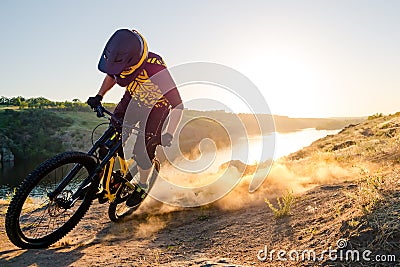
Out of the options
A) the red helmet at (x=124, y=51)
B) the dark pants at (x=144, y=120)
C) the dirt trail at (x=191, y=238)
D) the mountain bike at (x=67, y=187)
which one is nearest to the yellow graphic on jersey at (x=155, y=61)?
the red helmet at (x=124, y=51)

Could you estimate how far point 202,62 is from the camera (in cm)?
594

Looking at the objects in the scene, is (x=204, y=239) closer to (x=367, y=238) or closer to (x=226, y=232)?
(x=226, y=232)

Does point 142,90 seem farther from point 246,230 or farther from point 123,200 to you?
point 246,230

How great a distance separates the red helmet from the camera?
454cm

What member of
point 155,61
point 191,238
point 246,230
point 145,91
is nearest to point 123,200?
point 191,238

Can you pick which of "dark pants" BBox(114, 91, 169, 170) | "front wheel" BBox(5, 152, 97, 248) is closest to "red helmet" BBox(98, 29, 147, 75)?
"dark pants" BBox(114, 91, 169, 170)

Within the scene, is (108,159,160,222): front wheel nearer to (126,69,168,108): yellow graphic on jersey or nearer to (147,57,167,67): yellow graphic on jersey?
(126,69,168,108): yellow graphic on jersey

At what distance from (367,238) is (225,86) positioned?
3862mm

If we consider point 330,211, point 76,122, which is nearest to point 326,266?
point 330,211

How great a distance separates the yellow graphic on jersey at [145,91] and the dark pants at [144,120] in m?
0.08

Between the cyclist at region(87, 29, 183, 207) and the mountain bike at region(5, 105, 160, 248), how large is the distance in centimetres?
18

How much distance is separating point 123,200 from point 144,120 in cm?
151

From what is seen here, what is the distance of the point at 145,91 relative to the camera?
486 cm

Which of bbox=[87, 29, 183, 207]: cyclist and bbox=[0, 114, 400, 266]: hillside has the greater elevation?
bbox=[87, 29, 183, 207]: cyclist
